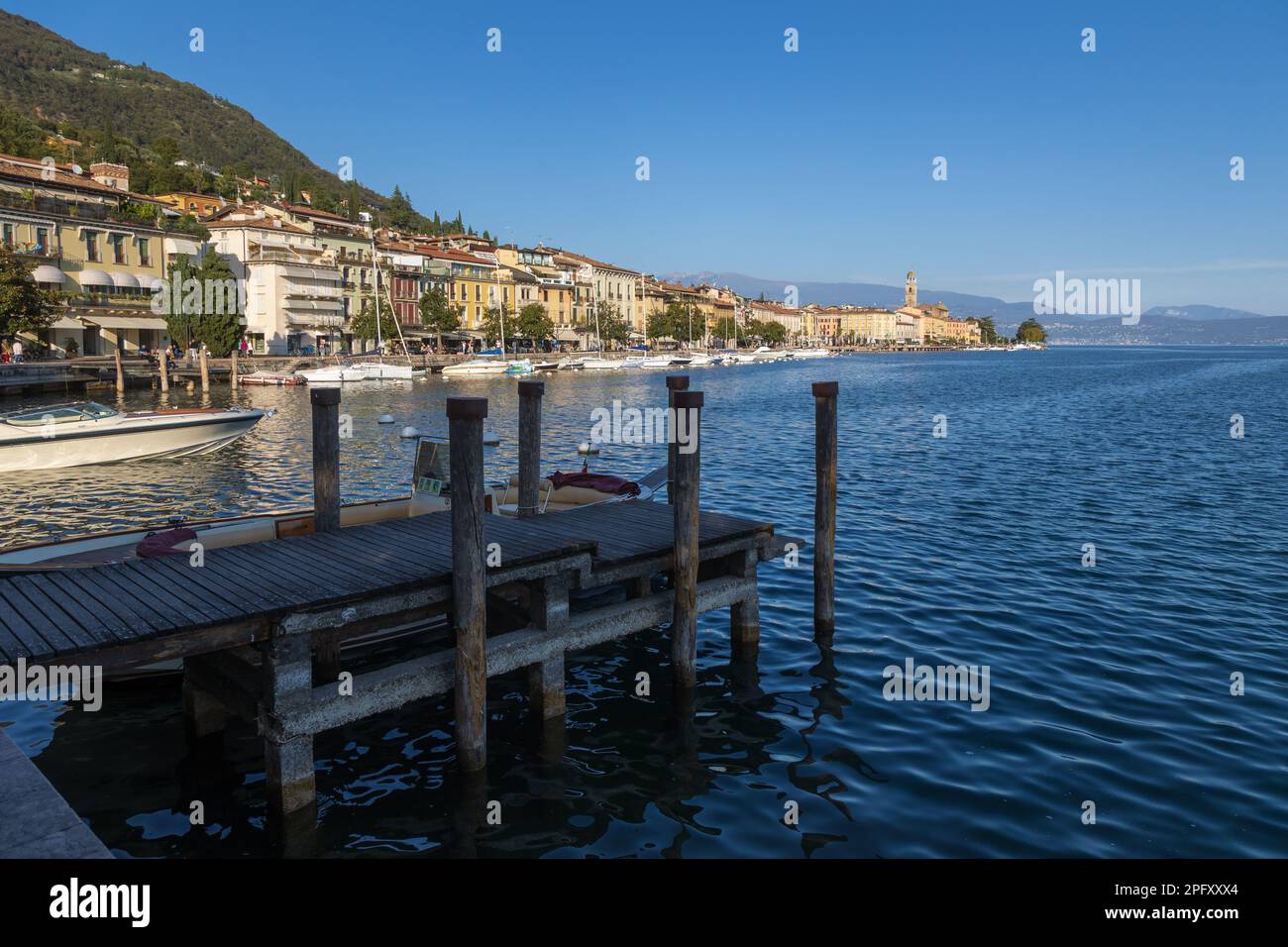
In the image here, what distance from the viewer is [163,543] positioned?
12273 millimetres

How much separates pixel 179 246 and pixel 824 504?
81191 mm

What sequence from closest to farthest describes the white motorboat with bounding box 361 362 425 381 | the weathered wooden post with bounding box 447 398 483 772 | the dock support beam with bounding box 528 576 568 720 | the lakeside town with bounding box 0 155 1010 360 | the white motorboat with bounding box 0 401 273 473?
the weathered wooden post with bounding box 447 398 483 772 < the dock support beam with bounding box 528 576 568 720 < the white motorboat with bounding box 0 401 273 473 < the lakeside town with bounding box 0 155 1010 360 < the white motorboat with bounding box 361 362 425 381

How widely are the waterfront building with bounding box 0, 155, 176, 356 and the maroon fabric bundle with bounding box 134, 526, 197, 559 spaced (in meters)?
56.3

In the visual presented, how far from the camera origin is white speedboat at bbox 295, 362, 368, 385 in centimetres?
7519

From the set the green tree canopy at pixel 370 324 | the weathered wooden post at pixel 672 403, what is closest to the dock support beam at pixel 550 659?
the weathered wooden post at pixel 672 403

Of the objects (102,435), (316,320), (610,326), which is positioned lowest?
(102,435)

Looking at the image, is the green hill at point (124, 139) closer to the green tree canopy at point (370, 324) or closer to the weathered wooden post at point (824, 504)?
the green tree canopy at point (370, 324)

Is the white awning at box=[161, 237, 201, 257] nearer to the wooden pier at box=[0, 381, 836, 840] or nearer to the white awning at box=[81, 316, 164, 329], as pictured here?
the white awning at box=[81, 316, 164, 329]

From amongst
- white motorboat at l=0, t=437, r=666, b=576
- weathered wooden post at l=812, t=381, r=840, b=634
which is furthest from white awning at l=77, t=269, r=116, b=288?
weathered wooden post at l=812, t=381, r=840, b=634

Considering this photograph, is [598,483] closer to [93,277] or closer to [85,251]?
[93,277]

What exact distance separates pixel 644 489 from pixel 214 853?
9282 mm

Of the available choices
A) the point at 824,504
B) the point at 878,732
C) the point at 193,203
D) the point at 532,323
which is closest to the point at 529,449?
the point at 824,504

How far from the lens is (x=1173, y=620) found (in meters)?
15.3
